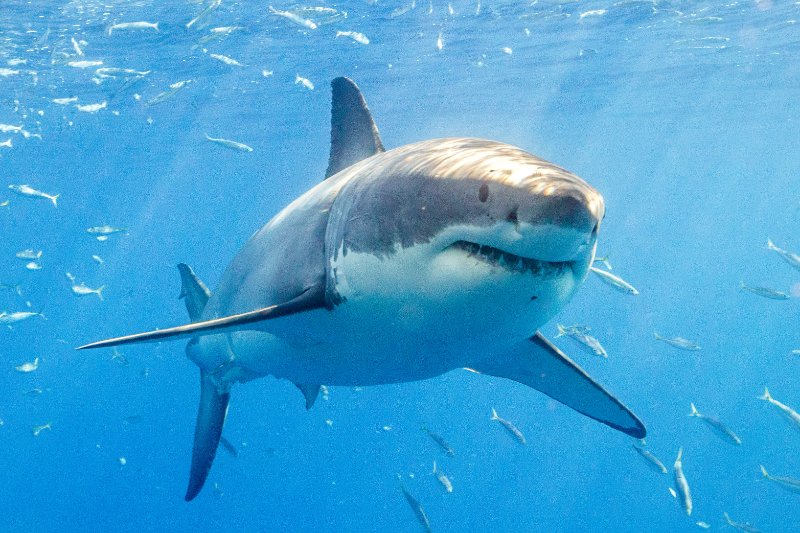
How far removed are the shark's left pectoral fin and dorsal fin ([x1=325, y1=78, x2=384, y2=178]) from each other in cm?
181

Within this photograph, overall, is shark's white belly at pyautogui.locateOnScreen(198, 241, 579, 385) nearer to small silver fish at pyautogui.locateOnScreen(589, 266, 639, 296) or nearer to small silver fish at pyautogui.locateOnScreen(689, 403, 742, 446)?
small silver fish at pyautogui.locateOnScreen(589, 266, 639, 296)

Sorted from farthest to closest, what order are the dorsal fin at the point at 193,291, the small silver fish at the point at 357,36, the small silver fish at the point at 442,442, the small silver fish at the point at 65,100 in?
1. the small silver fish at the point at 65,100
2. the small silver fish at the point at 357,36
3. the small silver fish at the point at 442,442
4. the dorsal fin at the point at 193,291

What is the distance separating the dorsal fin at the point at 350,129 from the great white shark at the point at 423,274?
0.84 metres

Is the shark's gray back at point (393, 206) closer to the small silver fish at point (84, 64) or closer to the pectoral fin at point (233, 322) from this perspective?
the pectoral fin at point (233, 322)

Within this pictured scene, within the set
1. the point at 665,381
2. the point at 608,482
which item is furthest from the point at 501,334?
the point at 665,381

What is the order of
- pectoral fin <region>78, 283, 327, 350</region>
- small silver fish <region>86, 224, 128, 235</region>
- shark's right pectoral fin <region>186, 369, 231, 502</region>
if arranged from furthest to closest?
small silver fish <region>86, 224, 128, 235</region> → shark's right pectoral fin <region>186, 369, 231, 502</region> → pectoral fin <region>78, 283, 327, 350</region>

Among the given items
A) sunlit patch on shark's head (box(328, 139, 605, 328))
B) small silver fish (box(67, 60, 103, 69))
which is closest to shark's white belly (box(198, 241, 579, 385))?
sunlit patch on shark's head (box(328, 139, 605, 328))

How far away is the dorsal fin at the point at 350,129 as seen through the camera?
4570 mm

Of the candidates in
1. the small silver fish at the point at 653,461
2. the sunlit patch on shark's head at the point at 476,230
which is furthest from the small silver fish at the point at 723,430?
the sunlit patch on shark's head at the point at 476,230

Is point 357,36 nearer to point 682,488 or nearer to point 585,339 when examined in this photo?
point 585,339

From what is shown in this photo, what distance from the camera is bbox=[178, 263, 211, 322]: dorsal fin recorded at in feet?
19.0

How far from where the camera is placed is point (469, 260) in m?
2.11

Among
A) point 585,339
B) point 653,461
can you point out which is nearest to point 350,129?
point 585,339

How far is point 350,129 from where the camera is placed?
15.4ft
